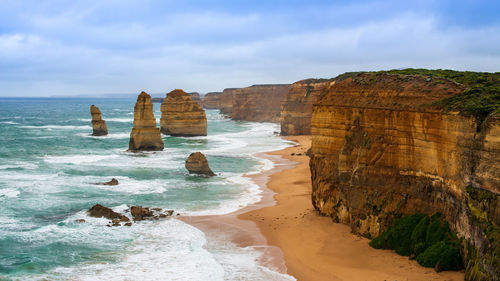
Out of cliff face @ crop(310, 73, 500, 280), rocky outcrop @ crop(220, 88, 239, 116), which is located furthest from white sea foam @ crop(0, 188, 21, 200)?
rocky outcrop @ crop(220, 88, 239, 116)

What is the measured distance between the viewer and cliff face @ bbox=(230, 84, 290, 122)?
11288 cm

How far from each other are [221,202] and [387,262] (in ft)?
46.5

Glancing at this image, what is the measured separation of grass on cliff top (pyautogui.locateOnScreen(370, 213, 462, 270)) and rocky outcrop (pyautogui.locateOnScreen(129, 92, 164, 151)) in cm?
3614

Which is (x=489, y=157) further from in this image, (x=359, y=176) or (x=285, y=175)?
(x=285, y=175)

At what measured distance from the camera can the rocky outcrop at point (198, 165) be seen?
37.5 meters

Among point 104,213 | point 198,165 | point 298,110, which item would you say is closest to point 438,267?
point 104,213

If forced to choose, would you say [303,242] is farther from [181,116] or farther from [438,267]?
[181,116]

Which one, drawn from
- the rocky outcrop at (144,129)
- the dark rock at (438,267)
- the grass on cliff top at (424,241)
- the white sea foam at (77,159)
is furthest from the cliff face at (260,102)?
the dark rock at (438,267)

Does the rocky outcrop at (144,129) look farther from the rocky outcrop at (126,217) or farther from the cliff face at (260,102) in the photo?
the cliff face at (260,102)

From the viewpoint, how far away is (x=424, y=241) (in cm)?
1652

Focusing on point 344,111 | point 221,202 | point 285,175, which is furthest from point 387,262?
point 285,175

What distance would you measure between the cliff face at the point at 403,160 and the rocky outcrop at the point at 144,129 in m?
30.3

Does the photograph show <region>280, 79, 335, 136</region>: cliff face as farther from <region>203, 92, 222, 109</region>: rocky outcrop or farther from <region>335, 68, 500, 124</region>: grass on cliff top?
<region>203, 92, 222, 109</region>: rocky outcrop

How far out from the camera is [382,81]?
A: 786 inches
